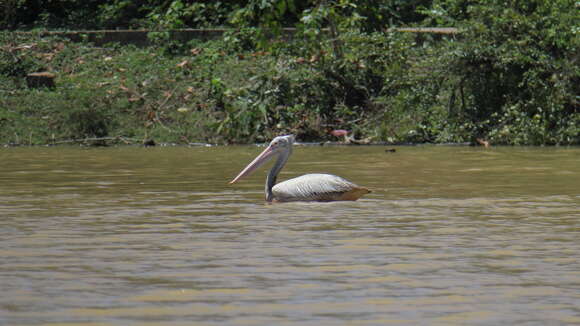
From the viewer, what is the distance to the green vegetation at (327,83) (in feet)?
77.8

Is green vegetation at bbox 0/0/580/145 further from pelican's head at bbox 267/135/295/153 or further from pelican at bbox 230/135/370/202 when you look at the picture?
pelican at bbox 230/135/370/202

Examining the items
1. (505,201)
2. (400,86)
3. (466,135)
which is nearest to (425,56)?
(400,86)

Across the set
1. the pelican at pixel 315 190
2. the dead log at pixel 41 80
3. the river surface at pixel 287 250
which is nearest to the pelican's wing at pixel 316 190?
the pelican at pixel 315 190

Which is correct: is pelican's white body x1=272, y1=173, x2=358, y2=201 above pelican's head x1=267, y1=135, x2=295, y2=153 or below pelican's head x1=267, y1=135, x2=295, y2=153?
below

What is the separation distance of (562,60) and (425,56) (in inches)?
122

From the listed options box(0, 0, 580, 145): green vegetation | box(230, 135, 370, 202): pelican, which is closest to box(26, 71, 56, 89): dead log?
box(0, 0, 580, 145): green vegetation

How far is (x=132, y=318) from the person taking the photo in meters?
6.87

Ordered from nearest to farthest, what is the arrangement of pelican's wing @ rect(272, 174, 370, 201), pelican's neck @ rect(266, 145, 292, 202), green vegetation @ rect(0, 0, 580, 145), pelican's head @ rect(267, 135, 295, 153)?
pelican's wing @ rect(272, 174, 370, 201) < pelican's neck @ rect(266, 145, 292, 202) < pelican's head @ rect(267, 135, 295, 153) < green vegetation @ rect(0, 0, 580, 145)

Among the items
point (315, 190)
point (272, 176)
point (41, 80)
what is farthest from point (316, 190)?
point (41, 80)

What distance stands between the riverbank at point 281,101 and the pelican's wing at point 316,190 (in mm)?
10465

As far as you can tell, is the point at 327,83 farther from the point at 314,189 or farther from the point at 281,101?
the point at 314,189

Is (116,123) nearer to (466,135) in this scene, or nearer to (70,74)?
(70,74)

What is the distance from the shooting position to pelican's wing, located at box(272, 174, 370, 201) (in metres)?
13.4

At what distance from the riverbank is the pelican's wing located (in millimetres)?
10465
